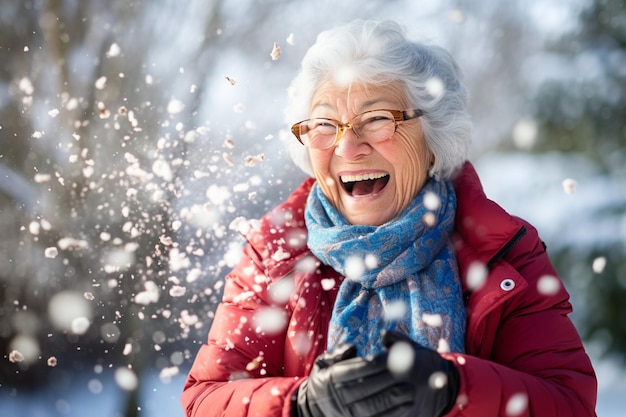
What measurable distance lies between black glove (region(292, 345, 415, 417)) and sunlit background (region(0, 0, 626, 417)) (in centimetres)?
260

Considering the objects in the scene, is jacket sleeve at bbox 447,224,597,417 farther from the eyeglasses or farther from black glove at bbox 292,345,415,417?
the eyeglasses

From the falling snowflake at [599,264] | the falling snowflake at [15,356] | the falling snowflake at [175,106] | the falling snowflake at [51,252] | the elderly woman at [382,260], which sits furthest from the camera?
the falling snowflake at [599,264]

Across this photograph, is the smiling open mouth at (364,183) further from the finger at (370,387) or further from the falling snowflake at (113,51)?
the falling snowflake at (113,51)

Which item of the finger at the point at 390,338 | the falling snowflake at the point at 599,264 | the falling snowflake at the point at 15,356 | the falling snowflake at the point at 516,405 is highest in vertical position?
the finger at the point at 390,338

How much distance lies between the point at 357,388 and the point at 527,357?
0.69 metres

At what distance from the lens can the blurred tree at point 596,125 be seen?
17.9ft

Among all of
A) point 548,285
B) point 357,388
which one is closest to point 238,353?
point 357,388

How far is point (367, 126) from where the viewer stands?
7.36 ft

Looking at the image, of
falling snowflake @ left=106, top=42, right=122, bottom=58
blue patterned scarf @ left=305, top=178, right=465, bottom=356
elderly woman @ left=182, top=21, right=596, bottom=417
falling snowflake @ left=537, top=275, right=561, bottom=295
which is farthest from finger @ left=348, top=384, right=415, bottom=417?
falling snowflake @ left=106, top=42, right=122, bottom=58

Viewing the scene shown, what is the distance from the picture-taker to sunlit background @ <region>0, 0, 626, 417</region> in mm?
4730

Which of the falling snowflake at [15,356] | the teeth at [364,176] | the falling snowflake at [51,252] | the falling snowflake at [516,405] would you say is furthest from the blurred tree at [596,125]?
the falling snowflake at [15,356]

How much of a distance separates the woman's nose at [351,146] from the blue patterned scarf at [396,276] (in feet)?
0.81

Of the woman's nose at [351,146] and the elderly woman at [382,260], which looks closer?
the elderly woman at [382,260]

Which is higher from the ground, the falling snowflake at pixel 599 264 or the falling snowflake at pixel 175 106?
the falling snowflake at pixel 175 106
